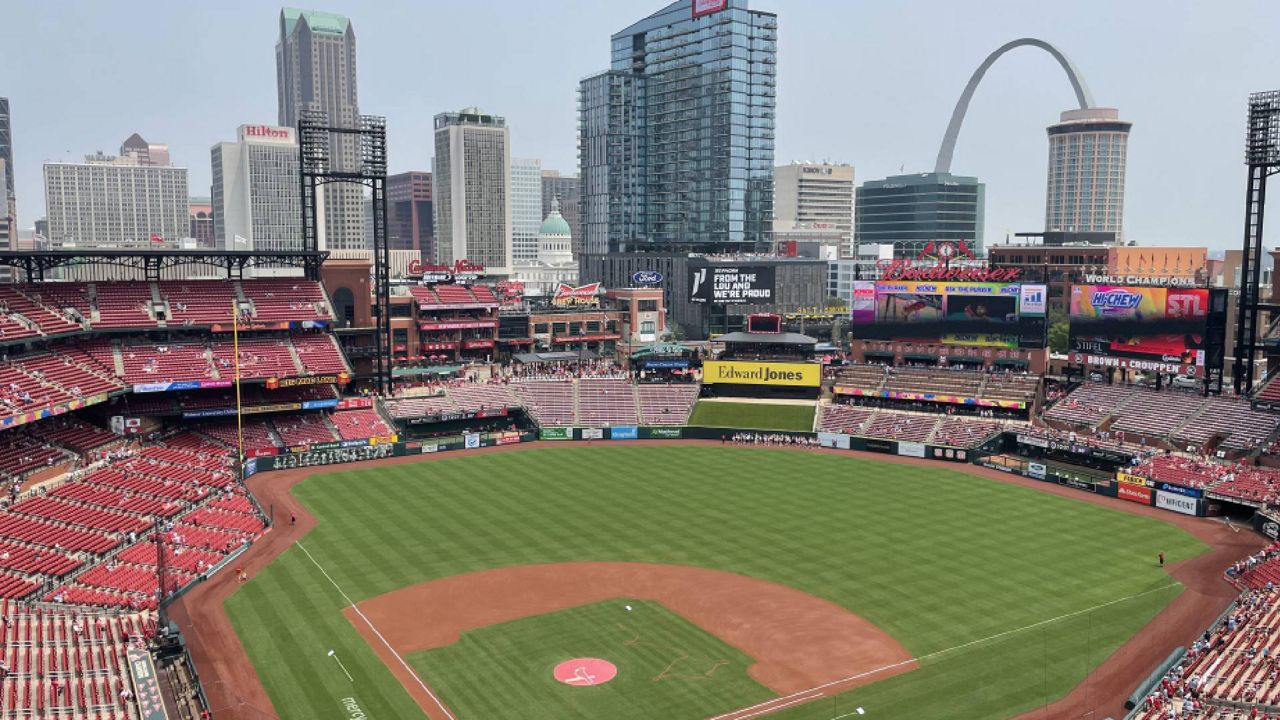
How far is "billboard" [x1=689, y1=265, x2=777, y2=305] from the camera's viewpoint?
4424 inches

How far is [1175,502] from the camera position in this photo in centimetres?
5988

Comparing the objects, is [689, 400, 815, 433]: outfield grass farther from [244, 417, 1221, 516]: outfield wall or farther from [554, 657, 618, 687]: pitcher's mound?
[554, 657, 618, 687]: pitcher's mound

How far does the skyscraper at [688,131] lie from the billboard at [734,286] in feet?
171

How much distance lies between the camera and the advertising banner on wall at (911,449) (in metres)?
76.9

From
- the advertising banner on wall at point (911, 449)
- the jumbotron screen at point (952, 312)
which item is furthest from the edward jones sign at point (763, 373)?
the advertising banner on wall at point (911, 449)

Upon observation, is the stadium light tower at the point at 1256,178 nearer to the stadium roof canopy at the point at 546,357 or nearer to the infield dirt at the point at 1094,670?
the infield dirt at the point at 1094,670

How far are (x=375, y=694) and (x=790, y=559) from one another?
23.0m

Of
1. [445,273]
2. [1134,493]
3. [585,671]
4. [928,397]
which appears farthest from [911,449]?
[445,273]

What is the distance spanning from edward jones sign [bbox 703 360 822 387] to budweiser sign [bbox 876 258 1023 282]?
1118 cm

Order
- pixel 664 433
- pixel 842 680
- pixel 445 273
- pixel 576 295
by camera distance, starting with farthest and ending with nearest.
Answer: pixel 576 295 → pixel 445 273 → pixel 664 433 → pixel 842 680

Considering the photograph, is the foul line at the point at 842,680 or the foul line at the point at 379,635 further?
the foul line at the point at 379,635

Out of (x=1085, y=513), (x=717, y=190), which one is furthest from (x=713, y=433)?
(x=717, y=190)

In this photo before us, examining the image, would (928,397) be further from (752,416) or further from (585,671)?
(585,671)

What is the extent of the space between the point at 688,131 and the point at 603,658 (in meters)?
145
